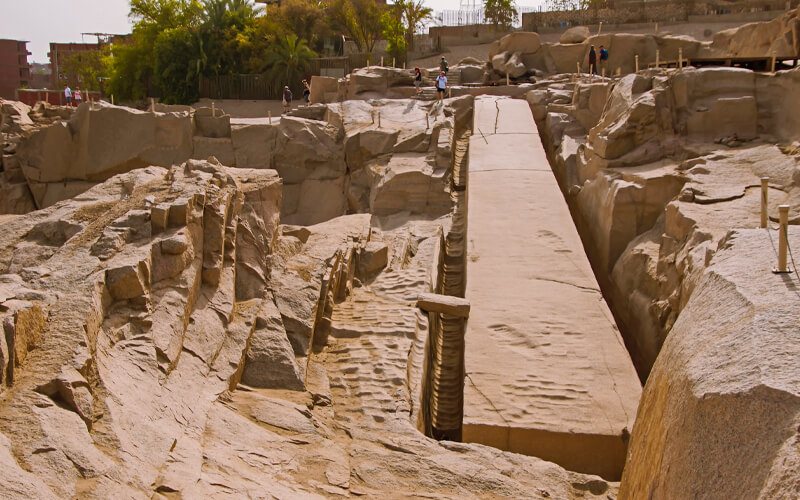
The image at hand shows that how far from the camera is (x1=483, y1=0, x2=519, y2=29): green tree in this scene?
2829 cm

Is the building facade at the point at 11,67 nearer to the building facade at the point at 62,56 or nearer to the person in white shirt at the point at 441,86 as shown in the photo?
the building facade at the point at 62,56

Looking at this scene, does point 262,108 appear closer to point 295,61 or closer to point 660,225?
point 295,61

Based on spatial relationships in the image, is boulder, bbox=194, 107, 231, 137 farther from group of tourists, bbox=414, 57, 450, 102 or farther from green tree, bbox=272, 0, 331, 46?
green tree, bbox=272, 0, 331, 46

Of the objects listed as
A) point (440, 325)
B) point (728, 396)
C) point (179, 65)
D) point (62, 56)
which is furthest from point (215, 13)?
point (728, 396)

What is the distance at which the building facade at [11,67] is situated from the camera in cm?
3997

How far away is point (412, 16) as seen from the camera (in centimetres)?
2909

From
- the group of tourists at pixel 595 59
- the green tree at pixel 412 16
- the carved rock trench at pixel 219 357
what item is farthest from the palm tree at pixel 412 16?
the carved rock trench at pixel 219 357

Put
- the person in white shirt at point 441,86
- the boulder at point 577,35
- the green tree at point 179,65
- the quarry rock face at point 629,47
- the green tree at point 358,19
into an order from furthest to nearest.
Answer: the green tree at point 358,19
the green tree at point 179,65
the boulder at point 577,35
the person in white shirt at point 441,86
the quarry rock face at point 629,47

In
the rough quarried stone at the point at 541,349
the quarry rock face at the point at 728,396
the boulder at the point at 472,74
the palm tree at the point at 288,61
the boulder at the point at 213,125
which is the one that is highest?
the palm tree at the point at 288,61

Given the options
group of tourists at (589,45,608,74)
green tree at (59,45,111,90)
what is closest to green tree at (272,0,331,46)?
green tree at (59,45,111,90)

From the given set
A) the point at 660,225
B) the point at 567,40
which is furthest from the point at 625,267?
the point at 567,40

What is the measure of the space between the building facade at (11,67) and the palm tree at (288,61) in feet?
70.2

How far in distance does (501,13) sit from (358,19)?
17.5 feet

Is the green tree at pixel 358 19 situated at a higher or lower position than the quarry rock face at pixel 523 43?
higher
